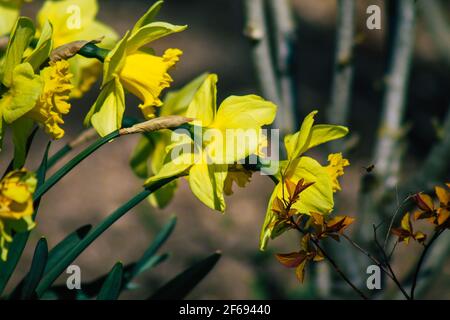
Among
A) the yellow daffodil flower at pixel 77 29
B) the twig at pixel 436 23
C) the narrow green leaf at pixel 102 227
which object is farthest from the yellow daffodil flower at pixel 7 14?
the twig at pixel 436 23

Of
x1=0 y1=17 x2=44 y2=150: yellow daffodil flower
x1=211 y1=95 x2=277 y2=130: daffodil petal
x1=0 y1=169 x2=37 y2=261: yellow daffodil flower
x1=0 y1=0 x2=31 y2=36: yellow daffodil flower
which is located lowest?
x1=0 y1=169 x2=37 y2=261: yellow daffodil flower

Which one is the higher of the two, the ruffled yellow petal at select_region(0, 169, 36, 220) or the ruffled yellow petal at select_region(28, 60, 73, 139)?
the ruffled yellow petal at select_region(28, 60, 73, 139)

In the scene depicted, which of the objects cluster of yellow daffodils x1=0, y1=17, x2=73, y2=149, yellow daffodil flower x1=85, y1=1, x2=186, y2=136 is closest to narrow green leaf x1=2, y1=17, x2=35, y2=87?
cluster of yellow daffodils x1=0, y1=17, x2=73, y2=149

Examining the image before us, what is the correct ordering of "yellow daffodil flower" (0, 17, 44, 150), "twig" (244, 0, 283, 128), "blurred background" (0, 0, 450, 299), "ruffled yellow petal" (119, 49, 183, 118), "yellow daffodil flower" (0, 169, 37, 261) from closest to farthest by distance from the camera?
"yellow daffodil flower" (0, 169, 37, 261), "yellow daffodil flower" (0, 17, 44, 150), "ruffled yellow petal" (119, 49, 183, 118), "twig" (244, 0, 283, 128), "blurred background" (0, 0, 450, 299)

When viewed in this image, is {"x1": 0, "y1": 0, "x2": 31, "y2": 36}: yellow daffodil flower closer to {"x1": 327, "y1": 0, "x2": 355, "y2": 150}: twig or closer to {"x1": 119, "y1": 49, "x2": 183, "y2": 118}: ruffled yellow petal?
{"x1": 119, "y1": 49, "x2": 183, "y2": 118}: ruffled yellow petal

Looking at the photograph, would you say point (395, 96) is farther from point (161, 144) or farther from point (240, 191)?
point (240, 191)

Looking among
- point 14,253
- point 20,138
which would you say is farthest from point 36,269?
point 20,138

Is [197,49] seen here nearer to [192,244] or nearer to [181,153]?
[192,244]
